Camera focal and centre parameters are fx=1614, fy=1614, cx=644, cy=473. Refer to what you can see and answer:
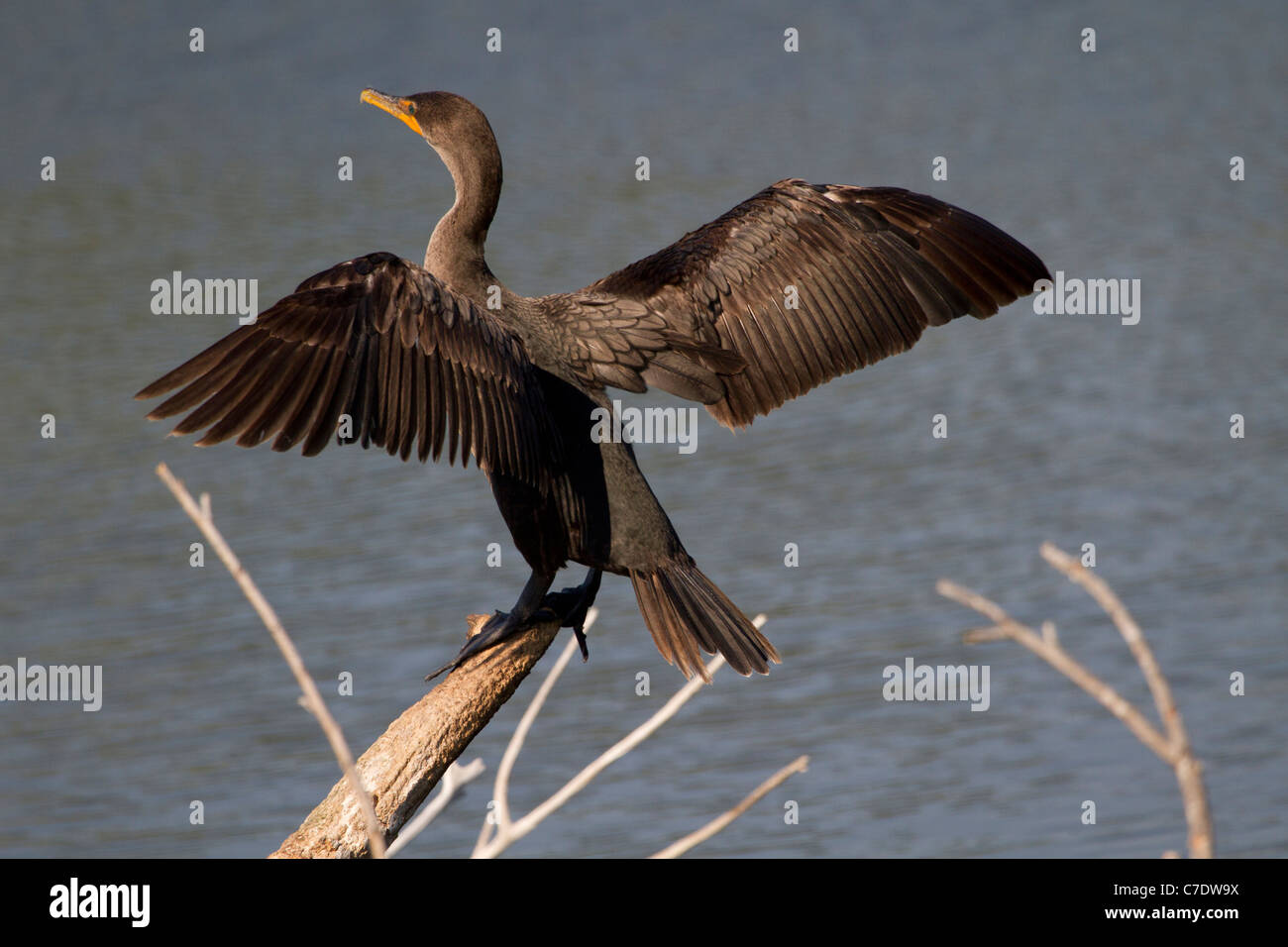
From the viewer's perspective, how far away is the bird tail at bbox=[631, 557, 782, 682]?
15.4 feet

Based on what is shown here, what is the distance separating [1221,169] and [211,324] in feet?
35.8

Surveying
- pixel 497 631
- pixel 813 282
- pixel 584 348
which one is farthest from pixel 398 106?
pixel 497 631

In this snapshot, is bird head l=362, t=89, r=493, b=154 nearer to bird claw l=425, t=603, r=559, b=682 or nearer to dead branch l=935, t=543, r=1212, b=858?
bird claw l=425, t=603, r=559, b=682

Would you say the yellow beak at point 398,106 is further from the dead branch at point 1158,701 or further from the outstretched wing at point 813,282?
the dead branch at point 1158,701

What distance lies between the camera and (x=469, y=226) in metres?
5.23

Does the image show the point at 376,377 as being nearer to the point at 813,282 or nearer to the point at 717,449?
the point at 813,282

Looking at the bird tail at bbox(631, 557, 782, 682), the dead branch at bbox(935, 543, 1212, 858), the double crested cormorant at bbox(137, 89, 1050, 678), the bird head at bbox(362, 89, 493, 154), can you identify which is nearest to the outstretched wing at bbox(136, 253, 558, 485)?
the double crested cormorant at bbox(137, 89, 1050, 678)

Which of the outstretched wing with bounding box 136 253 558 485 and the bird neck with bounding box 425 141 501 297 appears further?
the bird neck with bounding box 425 141 501 297

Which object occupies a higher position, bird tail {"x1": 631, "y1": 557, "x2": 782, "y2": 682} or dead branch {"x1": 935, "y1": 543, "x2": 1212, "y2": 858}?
bird tail {"x1": 631, "y1": 557, "x2": 782, "y2": 682}

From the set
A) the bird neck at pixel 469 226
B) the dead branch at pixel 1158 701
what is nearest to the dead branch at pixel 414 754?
the bird neck at pixel 469 226

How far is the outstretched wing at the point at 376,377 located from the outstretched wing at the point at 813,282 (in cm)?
102

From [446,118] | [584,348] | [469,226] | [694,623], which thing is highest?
[446,118]

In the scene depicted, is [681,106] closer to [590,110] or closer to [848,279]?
[590,110]

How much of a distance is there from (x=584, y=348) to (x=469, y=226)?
0.59 meters
